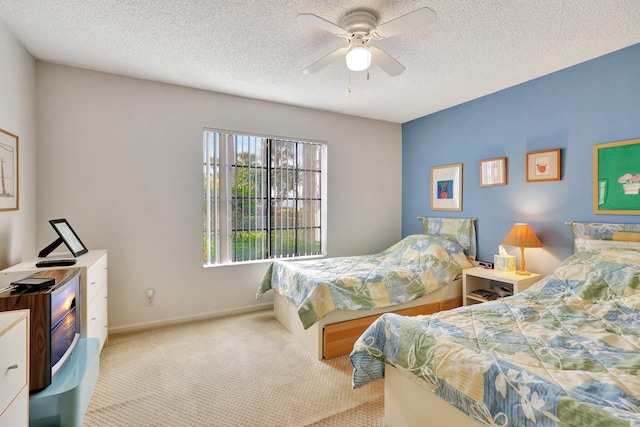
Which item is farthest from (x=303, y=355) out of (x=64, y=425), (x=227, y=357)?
(x=64, y=425)

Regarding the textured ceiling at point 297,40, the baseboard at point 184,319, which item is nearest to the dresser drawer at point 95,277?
the baseboard at point 184,319

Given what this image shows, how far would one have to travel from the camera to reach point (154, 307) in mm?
3182

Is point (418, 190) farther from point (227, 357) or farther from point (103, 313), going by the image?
point (103, 313)

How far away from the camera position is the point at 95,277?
2332 millimetres

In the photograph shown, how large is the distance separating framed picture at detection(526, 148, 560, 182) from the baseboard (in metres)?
3.20

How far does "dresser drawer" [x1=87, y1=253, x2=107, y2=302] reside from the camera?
84.9 inches

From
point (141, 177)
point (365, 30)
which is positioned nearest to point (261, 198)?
point (141, 177)

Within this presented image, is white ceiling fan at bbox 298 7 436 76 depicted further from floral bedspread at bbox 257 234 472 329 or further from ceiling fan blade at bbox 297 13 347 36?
floral bedspread at bbox 257 234 472 329

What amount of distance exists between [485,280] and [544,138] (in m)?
1.57

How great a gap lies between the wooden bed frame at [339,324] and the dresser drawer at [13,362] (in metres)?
1.79

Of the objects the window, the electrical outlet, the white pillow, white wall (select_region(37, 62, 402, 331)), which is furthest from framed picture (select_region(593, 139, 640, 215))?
the electrical outlet

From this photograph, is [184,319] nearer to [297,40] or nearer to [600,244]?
[297,40]

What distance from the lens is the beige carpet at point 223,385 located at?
6.05ft

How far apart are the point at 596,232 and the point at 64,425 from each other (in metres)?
3.89
